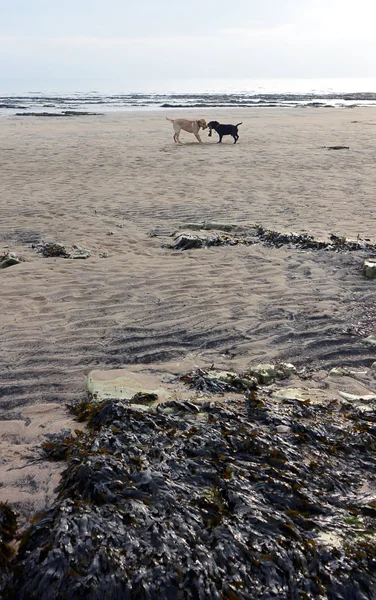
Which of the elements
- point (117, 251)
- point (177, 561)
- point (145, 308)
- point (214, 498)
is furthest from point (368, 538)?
point (117, 251)

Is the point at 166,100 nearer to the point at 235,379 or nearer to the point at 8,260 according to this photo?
the point at 8,260

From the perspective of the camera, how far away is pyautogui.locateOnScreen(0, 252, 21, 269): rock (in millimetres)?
6078

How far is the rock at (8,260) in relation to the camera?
239 inches

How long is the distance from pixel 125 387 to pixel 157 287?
2044 mm

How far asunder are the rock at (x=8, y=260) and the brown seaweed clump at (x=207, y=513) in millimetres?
3555

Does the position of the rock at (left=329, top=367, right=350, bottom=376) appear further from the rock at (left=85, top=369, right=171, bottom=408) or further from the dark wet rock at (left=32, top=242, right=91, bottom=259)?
the dark wet rock at (left=32, top=242, right=91, bottom=259)

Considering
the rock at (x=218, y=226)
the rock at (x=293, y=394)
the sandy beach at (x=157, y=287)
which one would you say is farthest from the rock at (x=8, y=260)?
the rock at (x=293, y=394)

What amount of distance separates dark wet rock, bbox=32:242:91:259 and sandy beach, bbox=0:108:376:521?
0.11 m

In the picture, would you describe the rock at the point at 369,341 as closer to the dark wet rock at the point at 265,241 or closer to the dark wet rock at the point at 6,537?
the dark wet rock at the point at 265,241

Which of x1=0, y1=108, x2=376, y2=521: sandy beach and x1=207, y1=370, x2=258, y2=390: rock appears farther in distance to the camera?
x1=0, y1=108, x2=376, y2=521: sandy beach

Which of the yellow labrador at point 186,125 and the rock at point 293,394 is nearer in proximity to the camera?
the rock at point 293,394

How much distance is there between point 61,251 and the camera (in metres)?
6.52

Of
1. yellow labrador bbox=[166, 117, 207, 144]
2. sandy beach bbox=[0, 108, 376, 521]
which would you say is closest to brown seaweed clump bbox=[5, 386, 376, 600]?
sandy beach bbox=[0, 108, 376, 521]

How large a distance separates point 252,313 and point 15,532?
3.08 m
